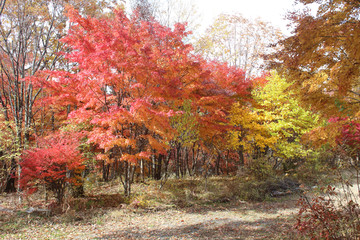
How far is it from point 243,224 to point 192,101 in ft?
19.6

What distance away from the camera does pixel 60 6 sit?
10688mm

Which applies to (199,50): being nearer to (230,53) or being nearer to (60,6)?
Answer: (230,53)

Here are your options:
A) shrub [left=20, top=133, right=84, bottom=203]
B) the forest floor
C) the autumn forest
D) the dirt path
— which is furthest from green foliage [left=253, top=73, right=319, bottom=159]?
shrub [left=20, top=133, right=84, bottom=203]

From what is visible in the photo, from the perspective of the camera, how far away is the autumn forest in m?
5.01

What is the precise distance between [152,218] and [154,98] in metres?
4.30

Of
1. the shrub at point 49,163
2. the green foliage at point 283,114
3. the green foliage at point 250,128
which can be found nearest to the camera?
the shrub at point 49,163

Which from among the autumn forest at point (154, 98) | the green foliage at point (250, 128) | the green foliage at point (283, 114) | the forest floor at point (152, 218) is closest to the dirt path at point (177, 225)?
the forest floor at point (152, 218)

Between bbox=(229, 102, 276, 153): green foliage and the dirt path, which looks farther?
bbox=(229, 102, 276, 153): green foliage

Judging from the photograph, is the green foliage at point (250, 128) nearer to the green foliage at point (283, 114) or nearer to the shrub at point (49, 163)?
the green foliage at point (283, 114)

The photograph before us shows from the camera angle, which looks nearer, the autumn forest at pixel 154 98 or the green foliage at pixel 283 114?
the autumn forest at pixel 154 98

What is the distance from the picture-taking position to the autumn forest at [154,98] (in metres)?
5.01

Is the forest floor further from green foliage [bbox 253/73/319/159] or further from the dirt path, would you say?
green foliage [bbox 253/73/319/159]

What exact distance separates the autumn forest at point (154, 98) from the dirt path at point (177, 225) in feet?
4.00

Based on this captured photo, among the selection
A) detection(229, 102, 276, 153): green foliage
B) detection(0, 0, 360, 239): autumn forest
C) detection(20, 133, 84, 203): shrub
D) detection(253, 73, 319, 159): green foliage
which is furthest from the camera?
detection(229, 102, 276, 153): green foliage
